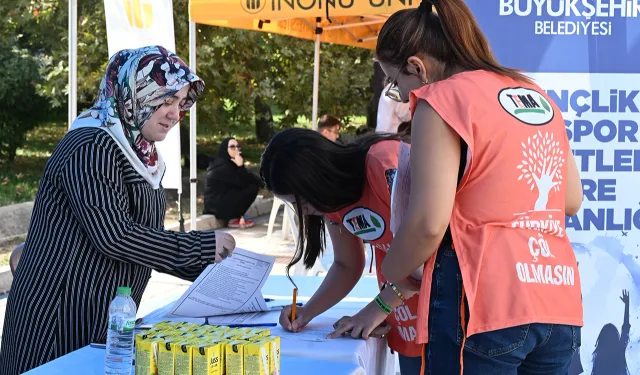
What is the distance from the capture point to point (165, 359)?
165 cm

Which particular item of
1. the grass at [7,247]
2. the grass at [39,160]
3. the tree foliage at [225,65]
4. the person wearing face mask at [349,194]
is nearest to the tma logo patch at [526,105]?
the person wearing face mask at [349,194]

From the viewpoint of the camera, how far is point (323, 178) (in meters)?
2.12

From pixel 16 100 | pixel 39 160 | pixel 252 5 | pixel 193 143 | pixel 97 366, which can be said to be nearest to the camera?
pixel 97 366

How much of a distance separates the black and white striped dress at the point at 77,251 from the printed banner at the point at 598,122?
5.09ft

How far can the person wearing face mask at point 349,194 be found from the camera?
2.12 metres

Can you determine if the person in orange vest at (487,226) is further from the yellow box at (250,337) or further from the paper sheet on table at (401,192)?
the yellow box at (250,337)

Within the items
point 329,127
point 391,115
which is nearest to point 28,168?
point 329,127

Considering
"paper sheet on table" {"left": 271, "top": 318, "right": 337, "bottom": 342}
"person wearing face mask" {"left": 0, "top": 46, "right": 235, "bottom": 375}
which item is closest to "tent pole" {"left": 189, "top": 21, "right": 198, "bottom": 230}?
"paper sheet on table" {"left": 271, "top": 318, "right": 337, "bottom": 342}

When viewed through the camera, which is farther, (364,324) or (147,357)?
(364,324)

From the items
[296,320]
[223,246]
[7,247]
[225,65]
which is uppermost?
[225,65]

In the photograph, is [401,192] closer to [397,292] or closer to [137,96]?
[397,292]

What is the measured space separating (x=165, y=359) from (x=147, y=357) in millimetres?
46

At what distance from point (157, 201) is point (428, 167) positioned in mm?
1029

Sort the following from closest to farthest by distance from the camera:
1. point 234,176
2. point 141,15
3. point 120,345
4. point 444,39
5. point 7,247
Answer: point 444,39 < point 120,345 < point 141,15 < point 7,247 < point 234,176
